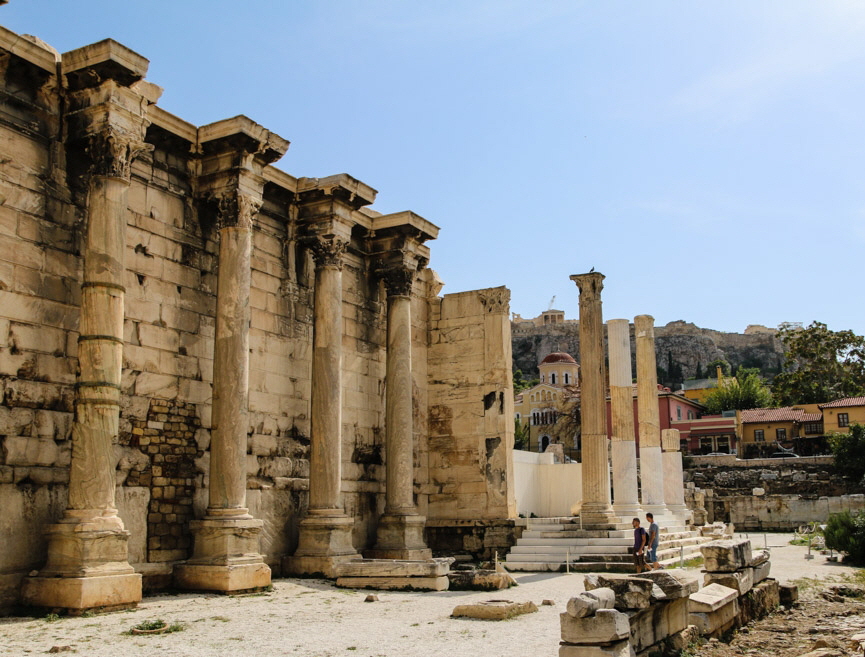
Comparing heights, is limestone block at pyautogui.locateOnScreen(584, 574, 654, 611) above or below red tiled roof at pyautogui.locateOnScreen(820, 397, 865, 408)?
below

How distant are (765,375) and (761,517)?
266 feet

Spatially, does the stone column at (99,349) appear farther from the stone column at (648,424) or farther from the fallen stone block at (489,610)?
the stone column at (648,424)

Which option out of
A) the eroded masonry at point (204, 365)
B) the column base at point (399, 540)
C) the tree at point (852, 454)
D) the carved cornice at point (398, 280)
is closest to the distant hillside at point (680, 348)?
the tree at point (852, 454)

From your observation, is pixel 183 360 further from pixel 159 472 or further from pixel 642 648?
pixel 642 648

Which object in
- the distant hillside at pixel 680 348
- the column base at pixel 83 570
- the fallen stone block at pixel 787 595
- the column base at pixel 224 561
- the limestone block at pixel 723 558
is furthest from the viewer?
the distant hillside at pixel 680 348

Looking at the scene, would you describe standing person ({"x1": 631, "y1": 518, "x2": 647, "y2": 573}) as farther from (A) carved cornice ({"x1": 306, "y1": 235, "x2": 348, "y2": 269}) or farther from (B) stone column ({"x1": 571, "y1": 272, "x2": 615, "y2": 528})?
(A) carved cornice ({"x1": 306, "y1": 235, "x2": 348, "y2": 269})

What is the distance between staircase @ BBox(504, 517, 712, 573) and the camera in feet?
50.8

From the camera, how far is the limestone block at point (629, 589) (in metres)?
7.52

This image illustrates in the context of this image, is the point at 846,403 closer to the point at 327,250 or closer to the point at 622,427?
the point at 622,427

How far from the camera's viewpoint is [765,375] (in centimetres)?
11275

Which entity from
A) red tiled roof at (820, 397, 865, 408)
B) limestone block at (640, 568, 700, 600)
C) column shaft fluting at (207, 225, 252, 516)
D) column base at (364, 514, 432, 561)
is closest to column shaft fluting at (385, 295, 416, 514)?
column base at (364, 514, 432, 561)

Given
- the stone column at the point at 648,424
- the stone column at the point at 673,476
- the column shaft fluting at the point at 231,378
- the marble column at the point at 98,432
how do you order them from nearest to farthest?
the marble column at the point at 98,432, the column shaft fluting at the point at 231,378, the stone column at the point at 648,424, the stone column at the point at 673,476

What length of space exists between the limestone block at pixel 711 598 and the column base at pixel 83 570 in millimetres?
6274

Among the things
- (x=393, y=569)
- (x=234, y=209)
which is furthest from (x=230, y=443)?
(x=234, y=209)
